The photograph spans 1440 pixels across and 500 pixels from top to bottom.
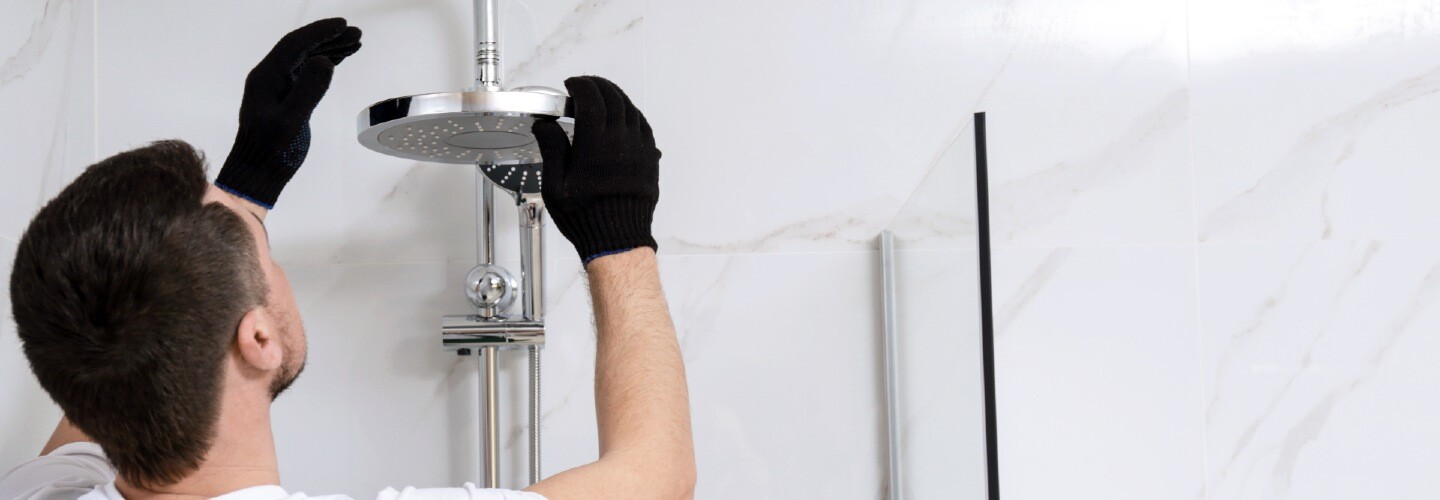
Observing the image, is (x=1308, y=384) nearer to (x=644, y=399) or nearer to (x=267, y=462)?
(x=644, y=399)

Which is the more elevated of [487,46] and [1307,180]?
[487,46]

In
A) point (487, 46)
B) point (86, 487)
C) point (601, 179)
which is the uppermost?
point (487, 46)

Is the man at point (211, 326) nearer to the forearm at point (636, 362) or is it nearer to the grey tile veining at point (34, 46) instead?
the forearm at point (636, 362)

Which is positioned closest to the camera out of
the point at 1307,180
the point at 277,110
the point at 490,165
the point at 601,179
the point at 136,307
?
the point at 136,307

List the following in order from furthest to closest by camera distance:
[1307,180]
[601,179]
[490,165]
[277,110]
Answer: [1307,180], [490,165], [277,110], [601,179]

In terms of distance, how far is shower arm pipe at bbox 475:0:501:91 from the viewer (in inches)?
37.1

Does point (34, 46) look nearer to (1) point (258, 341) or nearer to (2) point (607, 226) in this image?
(1) point (258, 341)

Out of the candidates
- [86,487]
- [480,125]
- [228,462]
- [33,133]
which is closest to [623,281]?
[480,125]

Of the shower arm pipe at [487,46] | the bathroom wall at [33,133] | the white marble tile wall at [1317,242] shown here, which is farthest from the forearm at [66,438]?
the white marble tile wall at [1317,242]

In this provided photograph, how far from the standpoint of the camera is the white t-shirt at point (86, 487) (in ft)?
2.02

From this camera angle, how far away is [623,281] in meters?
0.70

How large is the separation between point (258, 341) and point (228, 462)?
3.2 inches

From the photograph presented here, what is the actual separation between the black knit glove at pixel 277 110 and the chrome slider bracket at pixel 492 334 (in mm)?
235

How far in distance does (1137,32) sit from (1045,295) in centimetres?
31
